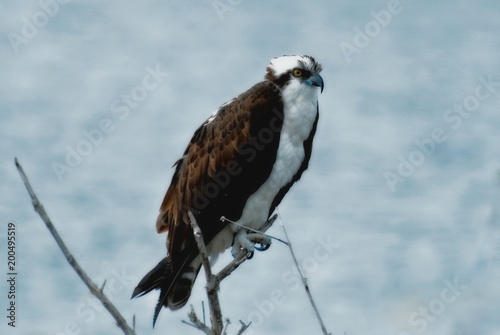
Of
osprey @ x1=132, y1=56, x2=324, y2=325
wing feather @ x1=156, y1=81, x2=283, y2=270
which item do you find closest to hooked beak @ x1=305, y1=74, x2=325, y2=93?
osprey @ x1=132, y1=56, x2=324, y2=325

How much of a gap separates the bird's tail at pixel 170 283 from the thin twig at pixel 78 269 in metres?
1.99

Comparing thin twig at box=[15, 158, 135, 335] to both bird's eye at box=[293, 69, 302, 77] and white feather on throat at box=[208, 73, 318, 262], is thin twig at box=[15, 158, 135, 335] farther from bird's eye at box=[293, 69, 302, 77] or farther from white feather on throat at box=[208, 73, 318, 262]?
bird's eye at box=[293, 69, 302, 77]

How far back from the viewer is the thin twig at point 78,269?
4.77 m

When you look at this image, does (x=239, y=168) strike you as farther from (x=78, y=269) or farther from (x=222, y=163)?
(x=78, y=269)

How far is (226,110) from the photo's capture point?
25.6 ft

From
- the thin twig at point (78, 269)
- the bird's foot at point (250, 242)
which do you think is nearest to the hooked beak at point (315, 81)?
the bird's foot at point (250, 242)

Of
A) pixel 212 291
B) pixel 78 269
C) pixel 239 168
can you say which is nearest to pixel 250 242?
pixel 239 168

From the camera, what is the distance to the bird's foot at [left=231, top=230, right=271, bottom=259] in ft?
24.5

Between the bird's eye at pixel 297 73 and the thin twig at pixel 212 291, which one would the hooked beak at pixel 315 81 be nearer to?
the bird's eye at pixel 297 73

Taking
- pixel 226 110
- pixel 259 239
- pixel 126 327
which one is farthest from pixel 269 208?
pixel 126 327

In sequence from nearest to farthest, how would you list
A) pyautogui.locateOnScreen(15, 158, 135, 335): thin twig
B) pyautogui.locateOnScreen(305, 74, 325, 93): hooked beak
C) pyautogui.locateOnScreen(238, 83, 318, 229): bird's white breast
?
pyautogui.locateOnScreen(15, 158, 135, 335): thin twig, pyautogui.locateOnScreen(238, 83, 318, 229): bird's white breast, pyautogui.locateOnScreen(305, 74, 325, 93): hooked beak

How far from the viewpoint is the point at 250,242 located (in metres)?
7.52

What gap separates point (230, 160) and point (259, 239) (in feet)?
2.44

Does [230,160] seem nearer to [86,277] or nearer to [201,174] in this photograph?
[201,174]
